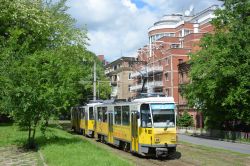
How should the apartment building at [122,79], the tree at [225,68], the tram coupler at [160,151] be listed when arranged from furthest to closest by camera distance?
the apartment building at [122,79] → the tree at [225,68] → the tram coupler at [160,151]

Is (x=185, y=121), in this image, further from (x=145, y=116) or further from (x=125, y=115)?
(x=145, y=116)

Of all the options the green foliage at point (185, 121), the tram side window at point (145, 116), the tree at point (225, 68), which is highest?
the tree at point (225, 68)

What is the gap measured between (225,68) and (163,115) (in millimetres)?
17051

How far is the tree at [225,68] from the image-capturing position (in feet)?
118

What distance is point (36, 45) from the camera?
3856 centimetres

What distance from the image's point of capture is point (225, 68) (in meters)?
36.1

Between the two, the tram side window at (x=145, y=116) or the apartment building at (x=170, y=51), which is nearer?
the tram side window at (x=145, y=116)

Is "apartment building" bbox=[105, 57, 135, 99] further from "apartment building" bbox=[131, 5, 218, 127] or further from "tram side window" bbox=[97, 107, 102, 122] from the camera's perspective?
"tram side window" bbox=[97, 107, 102, 122]

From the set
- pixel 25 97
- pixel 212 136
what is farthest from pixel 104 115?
pixel 212 136

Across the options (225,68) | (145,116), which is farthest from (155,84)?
(145,116)

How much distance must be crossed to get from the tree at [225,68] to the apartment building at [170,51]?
21531 millimetres

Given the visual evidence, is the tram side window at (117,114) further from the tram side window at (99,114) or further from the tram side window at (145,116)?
the tram side window at (99,114)

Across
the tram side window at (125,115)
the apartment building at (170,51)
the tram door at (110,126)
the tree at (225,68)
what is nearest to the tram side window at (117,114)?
the tram side window at (125,115)

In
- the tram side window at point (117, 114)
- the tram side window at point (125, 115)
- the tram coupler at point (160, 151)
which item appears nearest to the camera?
the tram coupler at point (160, 151)
